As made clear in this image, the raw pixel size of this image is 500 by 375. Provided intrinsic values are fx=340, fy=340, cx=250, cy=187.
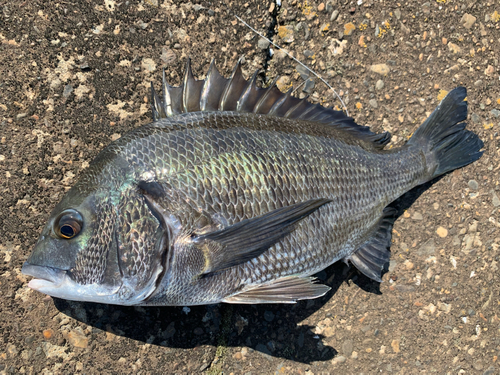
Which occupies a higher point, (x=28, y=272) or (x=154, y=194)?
(x=154, y=194)

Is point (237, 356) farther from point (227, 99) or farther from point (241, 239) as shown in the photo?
point (227, 99)

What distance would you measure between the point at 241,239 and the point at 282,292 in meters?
0.35

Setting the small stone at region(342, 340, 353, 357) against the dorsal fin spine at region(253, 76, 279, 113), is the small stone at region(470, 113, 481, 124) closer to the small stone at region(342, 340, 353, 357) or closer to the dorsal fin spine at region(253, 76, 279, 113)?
the dorsal fin spine at region(253, 76, 279, 113)

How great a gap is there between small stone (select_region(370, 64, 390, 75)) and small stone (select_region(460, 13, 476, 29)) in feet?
2.07

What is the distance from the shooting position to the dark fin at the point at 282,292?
1587mm

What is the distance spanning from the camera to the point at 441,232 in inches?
91.5

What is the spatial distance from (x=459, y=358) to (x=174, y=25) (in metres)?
2.81

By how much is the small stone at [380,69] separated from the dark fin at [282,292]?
1.49 metres

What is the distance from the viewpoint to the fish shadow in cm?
186

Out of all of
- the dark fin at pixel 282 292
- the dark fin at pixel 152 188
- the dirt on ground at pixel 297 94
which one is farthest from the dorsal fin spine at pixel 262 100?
the dark fin at pixel 282 292

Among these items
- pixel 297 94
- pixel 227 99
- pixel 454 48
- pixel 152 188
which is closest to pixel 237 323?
pixel 152 188

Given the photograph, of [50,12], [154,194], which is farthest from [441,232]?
[50,12]

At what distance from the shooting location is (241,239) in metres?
1.49

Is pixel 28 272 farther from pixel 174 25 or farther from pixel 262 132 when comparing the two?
pixel 174 25
